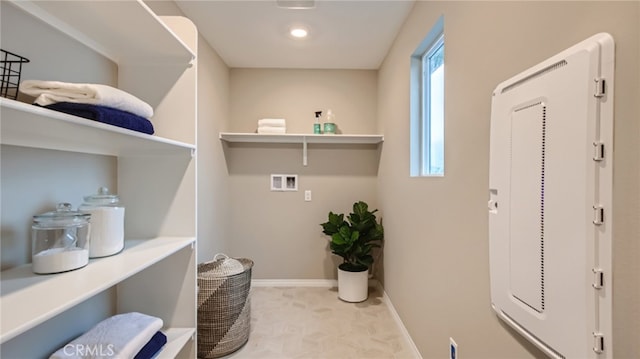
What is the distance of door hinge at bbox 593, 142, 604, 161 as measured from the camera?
2.12ft

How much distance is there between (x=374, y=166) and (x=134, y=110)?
103 inches

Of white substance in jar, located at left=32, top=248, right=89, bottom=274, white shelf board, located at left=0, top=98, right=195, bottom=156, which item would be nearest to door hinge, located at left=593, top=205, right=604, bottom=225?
white shelf board, located at left=0, top=98, right=195, bottom=156

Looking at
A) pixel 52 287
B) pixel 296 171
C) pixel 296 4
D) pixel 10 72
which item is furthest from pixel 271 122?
pixel 52 287

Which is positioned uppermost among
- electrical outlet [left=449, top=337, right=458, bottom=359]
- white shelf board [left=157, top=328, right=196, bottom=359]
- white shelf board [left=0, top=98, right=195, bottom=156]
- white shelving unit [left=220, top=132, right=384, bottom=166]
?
white shelving unit [left=220, top=132, right=384, bottom=166]

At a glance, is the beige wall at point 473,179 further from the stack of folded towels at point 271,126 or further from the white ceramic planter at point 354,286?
the stack of folded towels at point 271,126

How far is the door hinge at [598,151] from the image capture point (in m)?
0.65

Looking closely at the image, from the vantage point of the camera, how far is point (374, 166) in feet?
10.8

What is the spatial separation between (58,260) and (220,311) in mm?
1214

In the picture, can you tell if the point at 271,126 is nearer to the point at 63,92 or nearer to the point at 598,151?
the point at 63,92

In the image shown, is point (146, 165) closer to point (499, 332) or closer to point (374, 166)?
point (499, 332)

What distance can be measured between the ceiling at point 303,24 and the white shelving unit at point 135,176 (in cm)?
84

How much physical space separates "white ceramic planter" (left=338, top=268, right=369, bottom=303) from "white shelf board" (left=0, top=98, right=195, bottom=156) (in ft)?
6.88

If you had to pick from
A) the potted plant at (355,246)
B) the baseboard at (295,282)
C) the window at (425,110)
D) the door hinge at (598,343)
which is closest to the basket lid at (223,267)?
the potted plant at (355,246)

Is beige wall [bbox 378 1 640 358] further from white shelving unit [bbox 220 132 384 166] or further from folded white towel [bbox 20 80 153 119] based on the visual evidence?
folded white towel [bbox 20 80 153 119]
